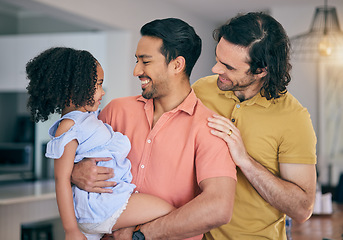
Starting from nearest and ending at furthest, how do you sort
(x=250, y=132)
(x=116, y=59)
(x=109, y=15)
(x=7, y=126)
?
(x=250, y=132), (x=109, y=15), (x=116, y=59), (x=7, y=126)

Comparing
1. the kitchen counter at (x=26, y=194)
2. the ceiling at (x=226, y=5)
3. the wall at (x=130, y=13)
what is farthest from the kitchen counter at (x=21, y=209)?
the ceiling at (x=226, y=5)

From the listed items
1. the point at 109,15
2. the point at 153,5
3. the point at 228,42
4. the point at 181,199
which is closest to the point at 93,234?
the point at 181,199

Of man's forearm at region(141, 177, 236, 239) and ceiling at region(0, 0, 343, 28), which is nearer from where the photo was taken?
man's forearm at region(141, 177, 236, 239)

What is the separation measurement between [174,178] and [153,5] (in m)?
4.61

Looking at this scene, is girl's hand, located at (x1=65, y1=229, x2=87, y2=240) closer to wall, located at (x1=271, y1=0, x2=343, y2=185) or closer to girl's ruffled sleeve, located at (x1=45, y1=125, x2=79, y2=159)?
girl's ruffled sleeve, located at (x1=45, y1=125, x2=79, y2=159)

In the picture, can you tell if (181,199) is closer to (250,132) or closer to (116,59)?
(250,132)

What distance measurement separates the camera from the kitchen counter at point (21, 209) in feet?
13.6

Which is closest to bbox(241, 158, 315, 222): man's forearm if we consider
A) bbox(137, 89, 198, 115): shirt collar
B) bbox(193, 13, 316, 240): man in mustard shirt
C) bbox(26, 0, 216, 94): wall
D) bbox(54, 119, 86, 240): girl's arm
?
bbox(193, 13, 316, 240): man in mustard shirt

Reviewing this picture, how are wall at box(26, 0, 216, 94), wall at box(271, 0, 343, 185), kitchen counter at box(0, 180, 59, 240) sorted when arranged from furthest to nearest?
wall at box(271, 0, 343, 185) → wall at box(26, 0, 216, 94) → kitchen counter at box(0, 180, 59, 240)

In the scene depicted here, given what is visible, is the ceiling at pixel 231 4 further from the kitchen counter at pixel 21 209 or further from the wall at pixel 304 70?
the kitchen counter at pixel 21 209

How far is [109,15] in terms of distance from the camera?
5.31 meters

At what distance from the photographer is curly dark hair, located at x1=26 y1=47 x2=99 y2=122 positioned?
5.73 ft

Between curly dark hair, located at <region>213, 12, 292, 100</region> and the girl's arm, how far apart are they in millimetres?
769

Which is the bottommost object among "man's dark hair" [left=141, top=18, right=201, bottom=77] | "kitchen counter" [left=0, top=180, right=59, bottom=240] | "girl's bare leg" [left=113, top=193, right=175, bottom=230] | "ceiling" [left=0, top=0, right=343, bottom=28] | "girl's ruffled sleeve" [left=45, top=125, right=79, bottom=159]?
"kitchen counter" [left=0, top=180, right=59, bottom=240]
